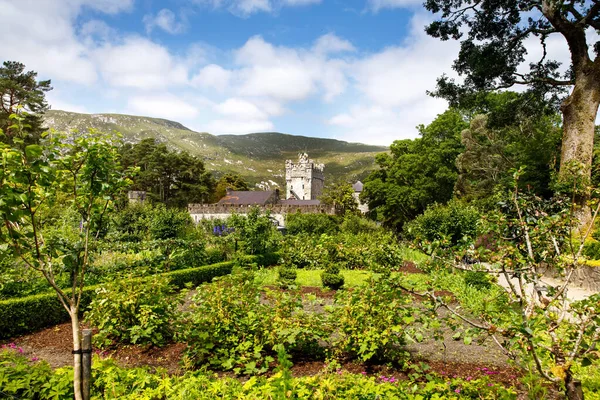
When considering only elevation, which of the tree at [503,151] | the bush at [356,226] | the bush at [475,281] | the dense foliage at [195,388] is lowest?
the bush at [356,226]

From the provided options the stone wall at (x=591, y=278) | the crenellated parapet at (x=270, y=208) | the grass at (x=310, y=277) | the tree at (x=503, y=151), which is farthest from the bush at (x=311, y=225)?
the stone wall at (x=591, y=278)

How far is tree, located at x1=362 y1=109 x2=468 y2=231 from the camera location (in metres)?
28.6

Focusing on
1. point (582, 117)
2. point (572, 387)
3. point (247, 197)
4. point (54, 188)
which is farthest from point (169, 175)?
point (572, 387)

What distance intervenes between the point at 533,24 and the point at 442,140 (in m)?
18.2

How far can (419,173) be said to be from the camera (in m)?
29.4

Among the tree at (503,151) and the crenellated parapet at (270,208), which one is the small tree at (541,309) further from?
the crenellated parapet at (270,208)

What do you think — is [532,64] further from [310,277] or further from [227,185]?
[227,185]

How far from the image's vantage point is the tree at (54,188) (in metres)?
2.67

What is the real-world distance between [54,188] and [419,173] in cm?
2863

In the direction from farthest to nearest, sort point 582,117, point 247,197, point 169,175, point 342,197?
point 247,197 → point 169,175 → point 342,197 → point 582,117

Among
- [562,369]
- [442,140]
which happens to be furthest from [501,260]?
[442,140]

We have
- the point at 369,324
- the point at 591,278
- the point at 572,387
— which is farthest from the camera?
the point at 591,278

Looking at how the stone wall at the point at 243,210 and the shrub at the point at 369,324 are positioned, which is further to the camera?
the stone wall at the point at 243,210

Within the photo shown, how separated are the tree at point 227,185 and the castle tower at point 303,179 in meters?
8.11
